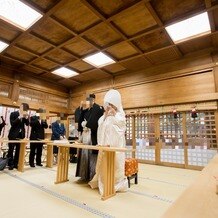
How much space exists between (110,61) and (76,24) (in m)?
2.33

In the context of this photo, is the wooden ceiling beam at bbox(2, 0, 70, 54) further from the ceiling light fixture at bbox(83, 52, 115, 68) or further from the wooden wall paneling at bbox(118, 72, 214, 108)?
the wooden wall paneling at bbox(118, 72, 214, 108)

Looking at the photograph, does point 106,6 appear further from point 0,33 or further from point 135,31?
point 0,33

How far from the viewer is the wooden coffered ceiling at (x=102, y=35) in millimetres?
3893

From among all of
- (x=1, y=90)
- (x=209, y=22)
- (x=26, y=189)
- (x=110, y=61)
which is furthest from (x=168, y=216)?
(x=1, y=90)

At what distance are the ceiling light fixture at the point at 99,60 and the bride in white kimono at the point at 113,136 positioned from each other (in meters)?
3.19

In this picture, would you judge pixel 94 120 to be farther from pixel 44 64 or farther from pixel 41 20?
pixel 44 64

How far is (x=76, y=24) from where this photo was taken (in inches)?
178

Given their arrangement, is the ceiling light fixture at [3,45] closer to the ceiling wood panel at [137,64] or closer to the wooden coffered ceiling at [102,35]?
the wooden coffered ceiling at [102,35]

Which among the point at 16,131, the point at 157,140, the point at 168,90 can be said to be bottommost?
the point at 157,140

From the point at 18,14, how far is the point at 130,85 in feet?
14.9

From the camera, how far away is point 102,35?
499cm

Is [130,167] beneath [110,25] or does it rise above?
beneath

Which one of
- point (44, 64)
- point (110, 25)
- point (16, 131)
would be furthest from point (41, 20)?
point (16, 131)

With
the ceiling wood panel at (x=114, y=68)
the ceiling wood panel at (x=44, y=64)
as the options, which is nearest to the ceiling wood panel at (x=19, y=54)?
the ceiling wood panel at (x=44, y=64)
